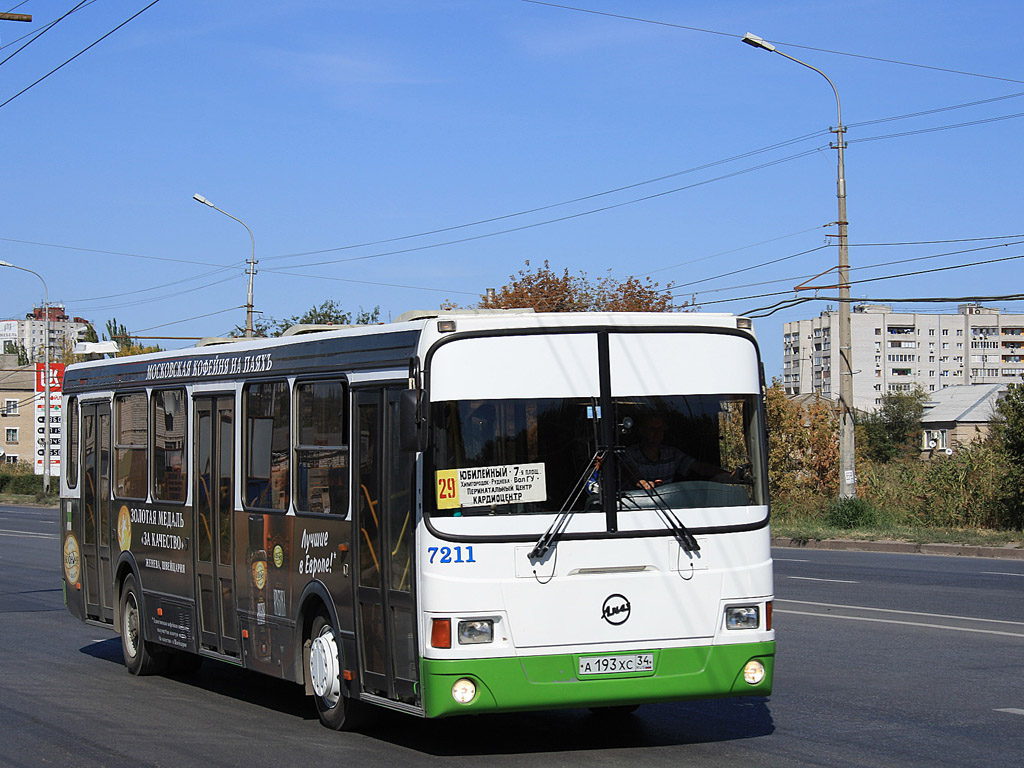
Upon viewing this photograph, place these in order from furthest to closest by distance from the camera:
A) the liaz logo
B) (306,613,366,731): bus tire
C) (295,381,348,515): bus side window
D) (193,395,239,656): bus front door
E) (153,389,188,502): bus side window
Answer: (153,389,188,502): bus side window < (193,395,239,656): bus front door < (295,381,348,515): bus side window < (306,613,366,731): bus tire < the liaz logo

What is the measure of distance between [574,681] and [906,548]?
20.2m

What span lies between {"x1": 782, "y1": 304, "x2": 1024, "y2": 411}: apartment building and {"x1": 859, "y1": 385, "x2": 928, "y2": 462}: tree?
48.7 metres

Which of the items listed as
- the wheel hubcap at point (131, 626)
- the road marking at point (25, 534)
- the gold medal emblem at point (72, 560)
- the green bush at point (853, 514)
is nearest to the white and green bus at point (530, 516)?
the wheel hubcap at point (131, 626)

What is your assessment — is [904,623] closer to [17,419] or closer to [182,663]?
[182,663]

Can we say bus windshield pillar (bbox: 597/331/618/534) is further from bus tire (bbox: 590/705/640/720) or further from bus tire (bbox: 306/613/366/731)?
bus tire (bbox: 306/613/366/731)

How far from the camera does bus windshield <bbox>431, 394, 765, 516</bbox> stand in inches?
292

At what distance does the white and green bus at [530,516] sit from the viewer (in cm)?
736

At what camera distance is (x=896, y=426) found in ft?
355

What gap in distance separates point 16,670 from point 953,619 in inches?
371

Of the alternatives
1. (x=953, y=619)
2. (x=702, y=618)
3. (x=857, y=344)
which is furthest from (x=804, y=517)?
(x=857, y=344)

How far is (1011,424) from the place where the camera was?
90.6 feet

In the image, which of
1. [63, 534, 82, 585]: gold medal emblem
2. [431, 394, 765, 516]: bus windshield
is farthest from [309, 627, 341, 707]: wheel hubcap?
[63, 534, 82, 585]: gold medal emblem

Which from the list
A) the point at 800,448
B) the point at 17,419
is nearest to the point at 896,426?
the point at 800,448

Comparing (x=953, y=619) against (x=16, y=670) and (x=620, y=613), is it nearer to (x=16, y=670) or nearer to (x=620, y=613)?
(x=620, y=613)
